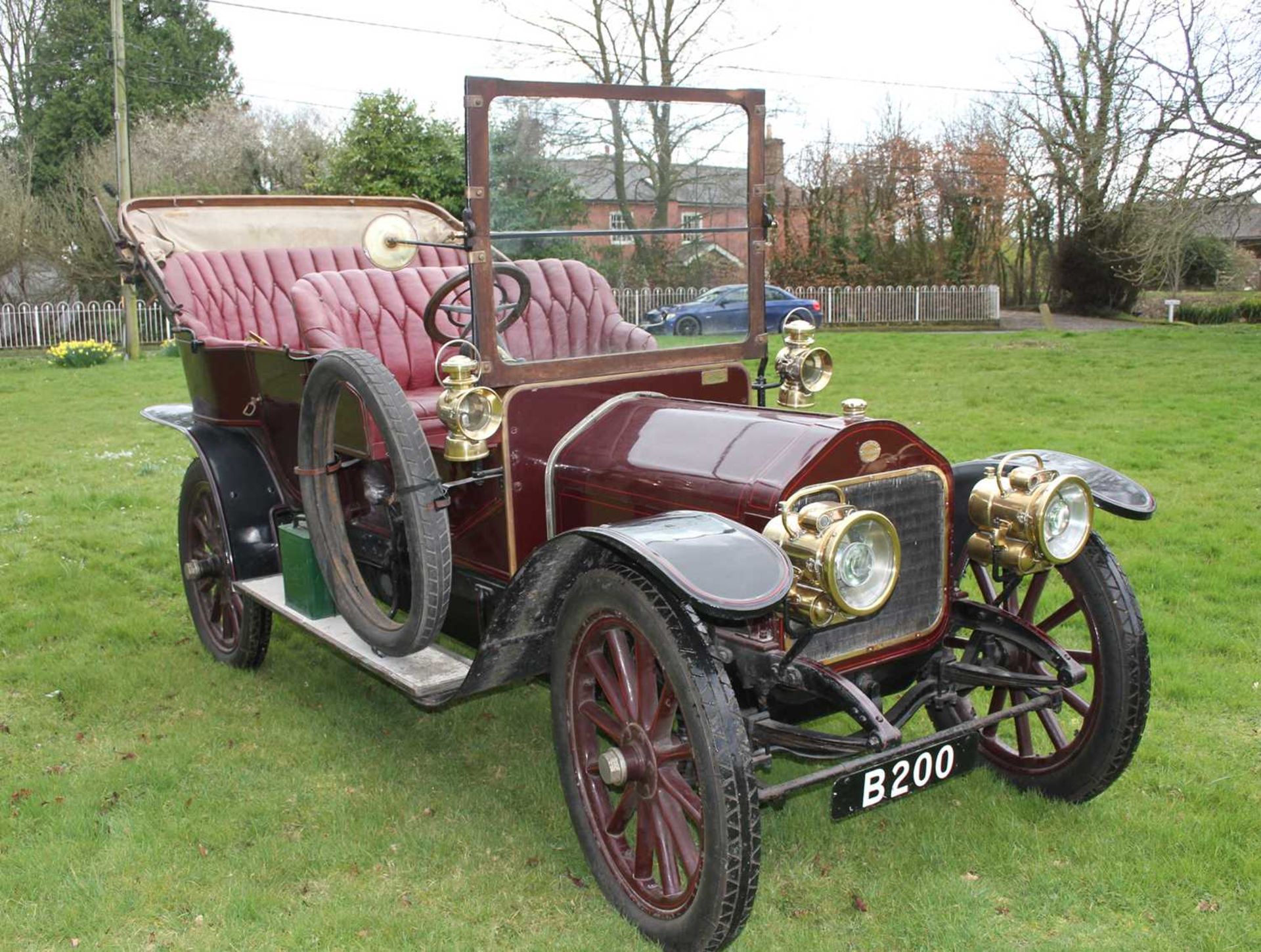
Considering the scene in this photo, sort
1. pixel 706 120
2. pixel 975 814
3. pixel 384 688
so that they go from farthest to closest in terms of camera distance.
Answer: pixel 384 688
pixel 706 120
pixel 975 814

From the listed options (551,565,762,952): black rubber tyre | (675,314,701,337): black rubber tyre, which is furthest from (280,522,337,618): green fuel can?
(675,314,701,337): black rubber tyre

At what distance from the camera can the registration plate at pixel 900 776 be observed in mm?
2611

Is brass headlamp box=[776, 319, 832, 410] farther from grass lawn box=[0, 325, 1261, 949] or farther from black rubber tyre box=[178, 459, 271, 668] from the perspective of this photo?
black rubber tyre box=[178, 459, 271, 668]

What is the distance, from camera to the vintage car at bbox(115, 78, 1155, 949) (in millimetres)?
2648

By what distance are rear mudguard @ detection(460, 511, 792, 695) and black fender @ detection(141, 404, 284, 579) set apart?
69.6 inches

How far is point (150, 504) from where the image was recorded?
7715 millimetres

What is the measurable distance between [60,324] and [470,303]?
64.6 ft

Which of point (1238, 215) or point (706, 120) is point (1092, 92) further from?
point (706, 120)

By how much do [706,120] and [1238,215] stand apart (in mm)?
14926

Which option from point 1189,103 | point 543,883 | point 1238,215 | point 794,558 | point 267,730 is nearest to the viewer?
point 794,558

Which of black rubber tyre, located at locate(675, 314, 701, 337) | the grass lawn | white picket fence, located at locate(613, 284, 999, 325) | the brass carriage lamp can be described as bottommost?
the grass lawn

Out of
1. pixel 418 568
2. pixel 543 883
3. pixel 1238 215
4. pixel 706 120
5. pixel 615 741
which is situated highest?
pixel 1238 215

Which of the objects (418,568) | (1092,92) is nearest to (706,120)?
(418,568)

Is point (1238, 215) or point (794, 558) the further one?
point (1238, 215)
